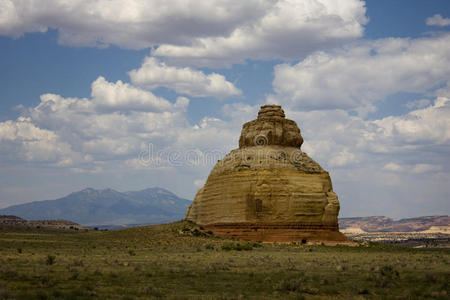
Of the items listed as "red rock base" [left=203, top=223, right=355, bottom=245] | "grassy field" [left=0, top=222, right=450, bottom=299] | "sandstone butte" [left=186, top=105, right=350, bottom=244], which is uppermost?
"sandstone butte" [left=186, top=105, right=350, bottom=244]

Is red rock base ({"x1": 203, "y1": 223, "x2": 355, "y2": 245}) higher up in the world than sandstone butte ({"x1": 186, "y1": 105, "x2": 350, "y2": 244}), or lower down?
lower down

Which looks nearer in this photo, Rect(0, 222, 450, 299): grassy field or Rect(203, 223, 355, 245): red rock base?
Rect(0, 222, 450, 299): grassy field

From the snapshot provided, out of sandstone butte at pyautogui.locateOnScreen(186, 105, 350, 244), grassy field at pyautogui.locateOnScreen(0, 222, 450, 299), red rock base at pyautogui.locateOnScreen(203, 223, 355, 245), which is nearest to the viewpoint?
grassy field at pyautogui.locateOnScreen(0, 222, 450, 299)

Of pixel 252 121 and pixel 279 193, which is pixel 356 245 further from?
pixel 252 121

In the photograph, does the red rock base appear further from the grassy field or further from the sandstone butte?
the grassy field

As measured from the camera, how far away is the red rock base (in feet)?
166

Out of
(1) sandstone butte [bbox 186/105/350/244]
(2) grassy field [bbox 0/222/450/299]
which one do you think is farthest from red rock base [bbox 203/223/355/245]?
(2) grassy field [bbox 0/222/450/299]

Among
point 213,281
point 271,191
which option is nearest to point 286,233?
point 271,191

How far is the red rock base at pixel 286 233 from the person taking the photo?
50719mm

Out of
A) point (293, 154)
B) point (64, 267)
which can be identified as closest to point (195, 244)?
point (293, 154)

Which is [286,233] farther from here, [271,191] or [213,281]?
[213,281]

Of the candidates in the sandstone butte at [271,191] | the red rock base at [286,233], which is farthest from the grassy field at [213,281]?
the sandstone butte at [271,191]

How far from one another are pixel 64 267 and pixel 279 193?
3013cm

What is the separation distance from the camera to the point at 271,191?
5144 cm
